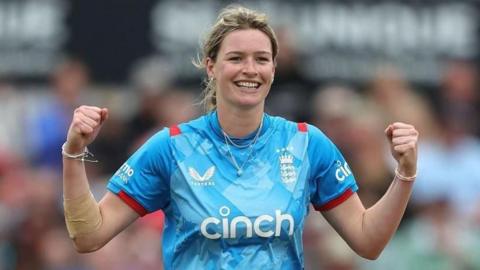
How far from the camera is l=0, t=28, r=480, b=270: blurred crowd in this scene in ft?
31.8

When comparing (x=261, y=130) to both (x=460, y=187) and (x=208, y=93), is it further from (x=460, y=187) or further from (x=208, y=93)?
(x=460, y=187)

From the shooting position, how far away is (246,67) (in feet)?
18.5

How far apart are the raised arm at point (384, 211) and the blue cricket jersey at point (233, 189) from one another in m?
0.08

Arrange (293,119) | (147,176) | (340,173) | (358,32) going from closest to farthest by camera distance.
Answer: (147,176), (340,173), (293,119), (358,32)

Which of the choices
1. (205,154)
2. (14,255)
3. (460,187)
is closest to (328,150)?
(205,154)

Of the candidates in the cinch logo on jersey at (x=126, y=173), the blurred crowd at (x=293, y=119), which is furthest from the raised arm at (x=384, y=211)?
the blurred crowd at (x=293, y=119)

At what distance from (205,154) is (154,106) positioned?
5689 mm

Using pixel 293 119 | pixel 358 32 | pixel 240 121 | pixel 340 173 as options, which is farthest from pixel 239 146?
pixel 358 32

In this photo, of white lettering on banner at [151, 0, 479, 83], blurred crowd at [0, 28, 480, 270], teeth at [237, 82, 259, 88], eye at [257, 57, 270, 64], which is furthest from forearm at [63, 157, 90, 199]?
white lettering on banner at [151, 0, 479, 83]

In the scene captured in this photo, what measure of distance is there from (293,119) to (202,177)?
5485mm

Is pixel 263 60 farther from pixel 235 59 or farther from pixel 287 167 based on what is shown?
pixel 287 167

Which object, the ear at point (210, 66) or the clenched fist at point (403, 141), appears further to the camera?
the ear at point (210, 66)

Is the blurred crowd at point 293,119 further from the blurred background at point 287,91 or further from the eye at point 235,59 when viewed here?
the eye at point 235,59

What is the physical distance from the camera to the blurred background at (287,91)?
9.98 meters
